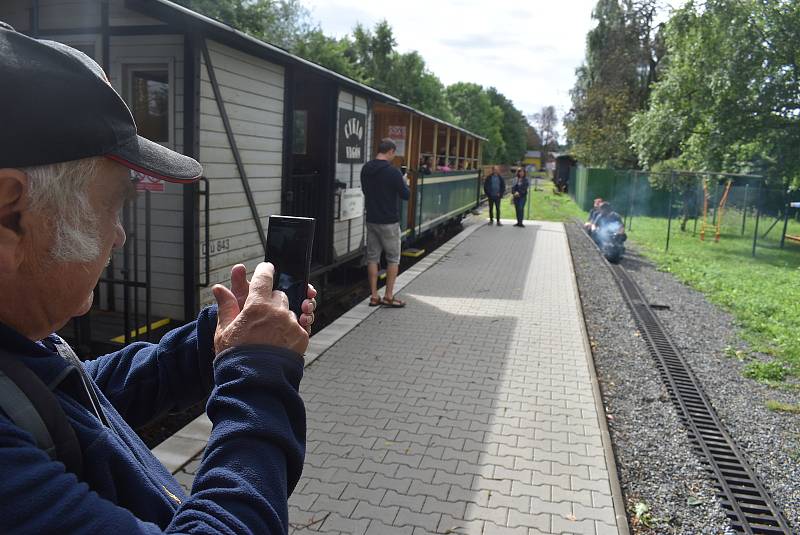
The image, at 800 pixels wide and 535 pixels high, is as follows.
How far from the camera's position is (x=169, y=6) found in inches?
186

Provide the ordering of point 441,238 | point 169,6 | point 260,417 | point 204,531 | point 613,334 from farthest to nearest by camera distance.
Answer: point 441,238 < point 613,334 < point 169,6 < point 260,417 < point 204,531

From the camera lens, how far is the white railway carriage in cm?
515

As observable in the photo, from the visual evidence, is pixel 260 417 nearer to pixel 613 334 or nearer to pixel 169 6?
pixel 169 6

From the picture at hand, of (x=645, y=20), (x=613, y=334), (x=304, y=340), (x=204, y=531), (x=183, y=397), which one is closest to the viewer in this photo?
(x=204, y=531)

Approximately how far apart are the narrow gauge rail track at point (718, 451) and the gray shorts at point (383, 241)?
10.8 ft

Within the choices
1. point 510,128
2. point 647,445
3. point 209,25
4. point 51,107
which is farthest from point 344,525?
point 510,128

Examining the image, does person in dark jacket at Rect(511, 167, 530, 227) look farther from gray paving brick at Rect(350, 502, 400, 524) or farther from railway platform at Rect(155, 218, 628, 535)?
gray paving brick at Rect(350, 502, 400, 524)

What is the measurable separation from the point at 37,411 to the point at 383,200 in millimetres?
7148

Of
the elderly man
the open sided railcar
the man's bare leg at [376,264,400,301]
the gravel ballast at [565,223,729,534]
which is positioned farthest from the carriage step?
the elderly man

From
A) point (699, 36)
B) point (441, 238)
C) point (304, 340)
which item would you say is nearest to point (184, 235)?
point (304, 340)

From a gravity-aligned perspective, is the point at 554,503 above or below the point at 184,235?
below

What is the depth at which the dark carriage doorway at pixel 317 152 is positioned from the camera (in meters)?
8.16

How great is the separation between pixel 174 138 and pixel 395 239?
3.38 m

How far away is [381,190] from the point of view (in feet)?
26.2
